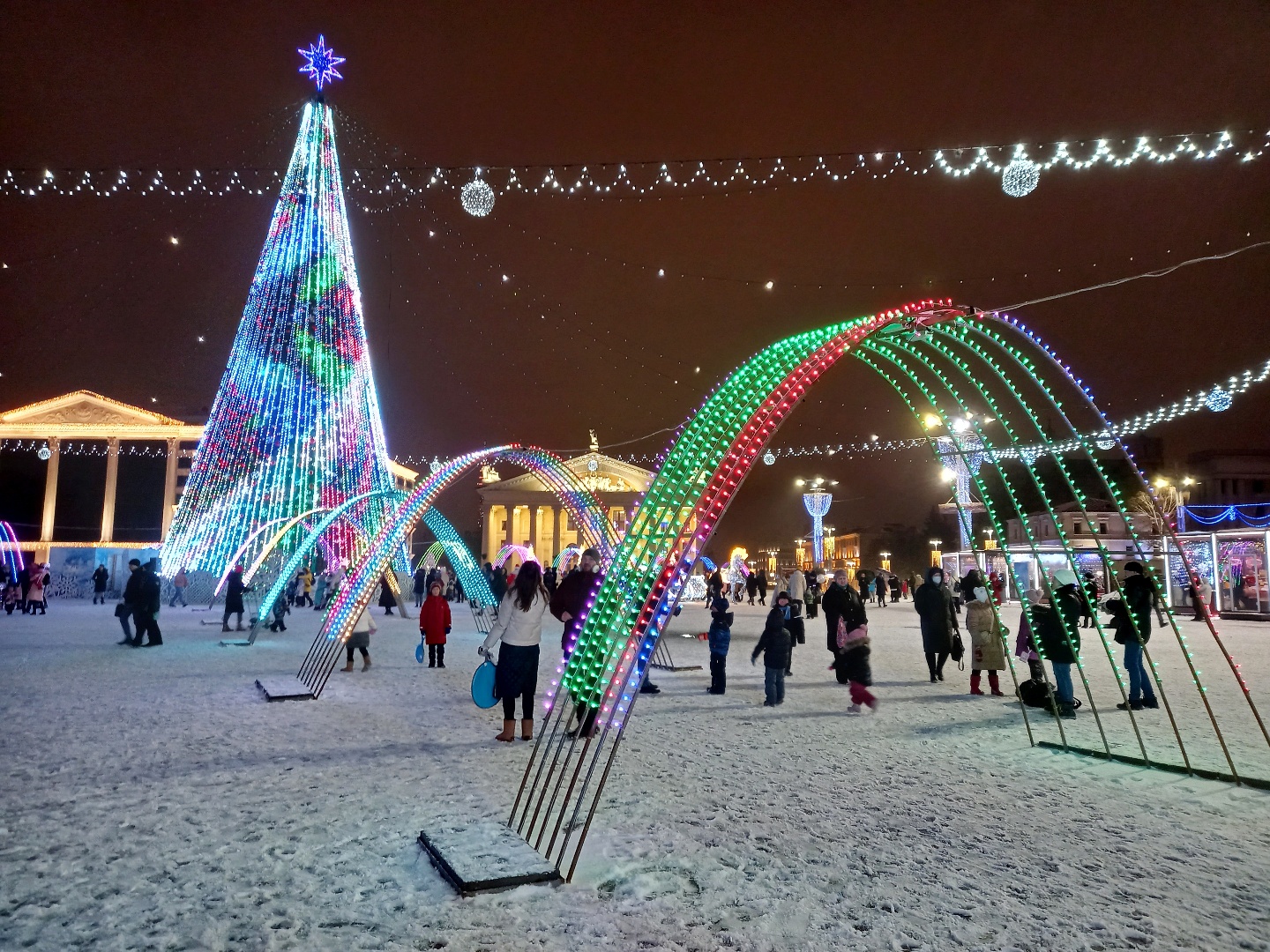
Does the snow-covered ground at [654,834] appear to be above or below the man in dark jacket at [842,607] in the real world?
below

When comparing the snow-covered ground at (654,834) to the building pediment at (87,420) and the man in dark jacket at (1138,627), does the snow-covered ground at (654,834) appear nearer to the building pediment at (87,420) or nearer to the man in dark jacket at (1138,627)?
the man in dark jacket at (1138,627)

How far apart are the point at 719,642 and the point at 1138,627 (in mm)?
4829

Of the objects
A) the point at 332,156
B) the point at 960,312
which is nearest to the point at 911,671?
the point at 960,312

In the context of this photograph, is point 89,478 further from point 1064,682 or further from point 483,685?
point 1064,682

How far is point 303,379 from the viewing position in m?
21.8

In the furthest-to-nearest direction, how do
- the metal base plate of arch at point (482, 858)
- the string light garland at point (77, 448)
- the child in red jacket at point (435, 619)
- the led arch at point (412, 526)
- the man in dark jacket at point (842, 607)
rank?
the string light garland at point (77, 448) → the child in red jacket at point (435, 619) → the led arch at point (412, 526) → the man in dark jacket at point (842, 607) → the metal base plate of arch at point (482, 858)

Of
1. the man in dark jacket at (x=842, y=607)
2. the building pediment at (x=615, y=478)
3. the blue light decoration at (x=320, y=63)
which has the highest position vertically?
the blue light decoration at (x=320, y=63)

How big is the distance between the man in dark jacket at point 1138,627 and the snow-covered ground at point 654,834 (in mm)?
467

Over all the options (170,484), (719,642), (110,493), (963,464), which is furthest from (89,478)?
(719,642)

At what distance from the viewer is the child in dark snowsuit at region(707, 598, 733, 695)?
35.6ft

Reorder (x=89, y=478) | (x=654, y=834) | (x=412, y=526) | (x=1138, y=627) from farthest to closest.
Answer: (x=89, y=478) < (x=412, y=526) < (x=1138, y=627) < (x=654, y=834)

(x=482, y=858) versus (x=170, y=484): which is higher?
(x=170, y=484)

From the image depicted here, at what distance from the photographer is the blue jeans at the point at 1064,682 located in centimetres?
902

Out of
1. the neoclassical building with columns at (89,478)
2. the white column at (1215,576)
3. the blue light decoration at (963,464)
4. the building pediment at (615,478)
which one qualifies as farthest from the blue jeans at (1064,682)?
the building pediment at (615,478)
